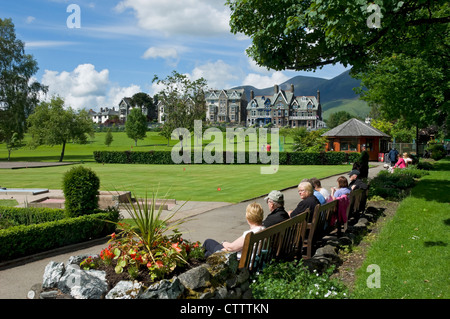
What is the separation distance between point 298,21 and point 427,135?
6244cm

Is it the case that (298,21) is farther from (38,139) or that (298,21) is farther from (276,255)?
(38,139)

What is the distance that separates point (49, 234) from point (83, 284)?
5131mm

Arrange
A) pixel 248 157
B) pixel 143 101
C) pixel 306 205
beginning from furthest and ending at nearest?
pixel 143 101 < pixel 248 157 < pixel 306 205

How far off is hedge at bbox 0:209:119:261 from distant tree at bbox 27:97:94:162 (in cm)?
4781

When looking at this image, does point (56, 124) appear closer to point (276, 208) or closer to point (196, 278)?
point (276, 208)

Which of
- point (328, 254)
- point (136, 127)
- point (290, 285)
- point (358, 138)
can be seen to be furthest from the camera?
point (136, 127)

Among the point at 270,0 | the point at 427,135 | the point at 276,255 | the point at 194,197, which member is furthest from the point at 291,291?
the point at 427,135

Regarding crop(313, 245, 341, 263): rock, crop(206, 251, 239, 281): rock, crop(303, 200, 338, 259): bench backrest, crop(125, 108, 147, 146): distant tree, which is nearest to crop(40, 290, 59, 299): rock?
crop(206, 251, 239, 281): rock

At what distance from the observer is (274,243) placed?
17.6 ft

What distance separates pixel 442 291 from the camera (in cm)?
524

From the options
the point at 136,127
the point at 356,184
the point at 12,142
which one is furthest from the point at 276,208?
the point at 136,127

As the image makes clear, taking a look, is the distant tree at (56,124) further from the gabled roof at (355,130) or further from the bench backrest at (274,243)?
the bench backrest at (274,243)

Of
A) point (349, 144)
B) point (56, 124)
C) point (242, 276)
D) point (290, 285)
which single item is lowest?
point (290, 285)

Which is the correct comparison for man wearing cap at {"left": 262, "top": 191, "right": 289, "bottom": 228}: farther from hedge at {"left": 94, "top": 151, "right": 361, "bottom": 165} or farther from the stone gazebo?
the stone gazebo
